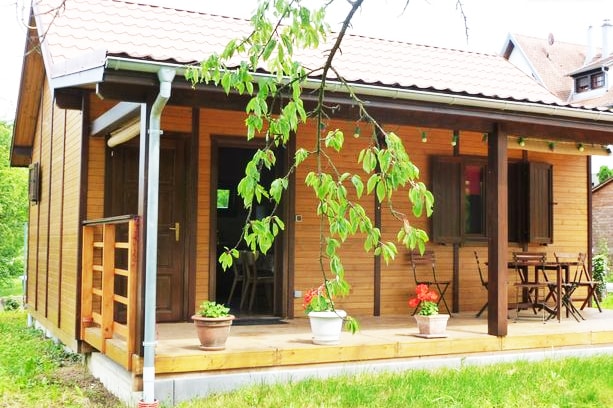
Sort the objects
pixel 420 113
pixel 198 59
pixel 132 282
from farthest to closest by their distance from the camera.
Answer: pixel 198 59
pixel 420 113
pixel 132 282

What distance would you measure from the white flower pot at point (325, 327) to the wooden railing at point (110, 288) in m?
1.47

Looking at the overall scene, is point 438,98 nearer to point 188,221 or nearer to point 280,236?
point 280,236

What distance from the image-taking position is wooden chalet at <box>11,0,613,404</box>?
5211mm

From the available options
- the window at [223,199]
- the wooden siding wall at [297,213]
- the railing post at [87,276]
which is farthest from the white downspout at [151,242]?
the window at [223,199]

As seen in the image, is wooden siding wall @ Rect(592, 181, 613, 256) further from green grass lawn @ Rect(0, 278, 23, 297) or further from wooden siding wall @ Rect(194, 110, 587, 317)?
green grass lawn @ Rect(0, 278, 23, 297)

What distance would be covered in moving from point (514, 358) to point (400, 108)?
250 centimetres

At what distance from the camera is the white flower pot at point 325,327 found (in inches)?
225

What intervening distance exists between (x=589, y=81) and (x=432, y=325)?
2552cm

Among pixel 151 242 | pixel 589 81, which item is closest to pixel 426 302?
pixel 151 242

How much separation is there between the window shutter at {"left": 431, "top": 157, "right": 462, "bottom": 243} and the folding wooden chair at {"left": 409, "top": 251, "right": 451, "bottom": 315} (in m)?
0.28

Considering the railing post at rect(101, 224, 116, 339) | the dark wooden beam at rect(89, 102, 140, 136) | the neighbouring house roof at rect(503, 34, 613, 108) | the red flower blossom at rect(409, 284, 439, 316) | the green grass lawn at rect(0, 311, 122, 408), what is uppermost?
the neighbouring house roof at rect(503, 34, 613, 108)

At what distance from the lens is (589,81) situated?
28641mm

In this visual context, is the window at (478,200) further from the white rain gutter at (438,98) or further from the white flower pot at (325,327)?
the white flower pot at (325,327)

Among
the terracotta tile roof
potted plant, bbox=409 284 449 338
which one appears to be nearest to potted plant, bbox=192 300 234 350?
potted plant, bbox=409 284 449 338
